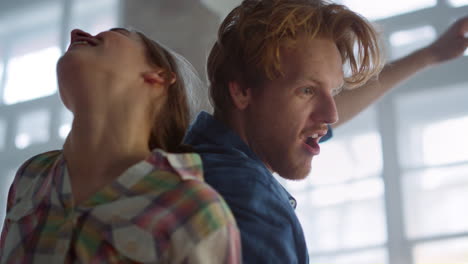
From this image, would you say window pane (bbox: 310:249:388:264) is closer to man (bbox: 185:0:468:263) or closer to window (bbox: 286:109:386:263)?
window (bbox: 286:109:386:263)

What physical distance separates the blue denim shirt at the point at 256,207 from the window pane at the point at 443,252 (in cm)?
63

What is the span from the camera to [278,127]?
0.88 m

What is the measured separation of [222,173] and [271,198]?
0.06 m

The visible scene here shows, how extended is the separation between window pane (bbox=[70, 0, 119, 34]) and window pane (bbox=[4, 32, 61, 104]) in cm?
8

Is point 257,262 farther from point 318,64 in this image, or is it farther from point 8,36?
point 8,36

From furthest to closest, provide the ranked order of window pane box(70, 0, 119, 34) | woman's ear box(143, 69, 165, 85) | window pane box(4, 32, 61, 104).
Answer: window pane box(70, 0, 119, 34), window pane box(4, 32, 61, 104), woman's ear box(143, 69, 165, 85)

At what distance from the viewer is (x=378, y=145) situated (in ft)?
4.73

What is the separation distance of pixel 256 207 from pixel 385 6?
0.94m

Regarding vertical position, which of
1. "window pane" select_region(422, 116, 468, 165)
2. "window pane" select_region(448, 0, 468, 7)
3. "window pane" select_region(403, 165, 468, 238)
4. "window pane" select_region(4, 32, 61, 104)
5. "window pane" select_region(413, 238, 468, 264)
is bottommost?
"window pane" select_region(413, 238, 468, 264)

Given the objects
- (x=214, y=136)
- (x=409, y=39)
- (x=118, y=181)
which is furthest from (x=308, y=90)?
(x=409, y=39)

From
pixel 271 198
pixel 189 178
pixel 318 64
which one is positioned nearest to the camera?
pixel 189 178

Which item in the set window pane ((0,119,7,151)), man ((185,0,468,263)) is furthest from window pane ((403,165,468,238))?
window pane ((0,119,7,151))

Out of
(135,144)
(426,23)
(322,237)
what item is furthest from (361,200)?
(135,144)

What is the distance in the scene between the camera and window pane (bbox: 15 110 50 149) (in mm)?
1566
